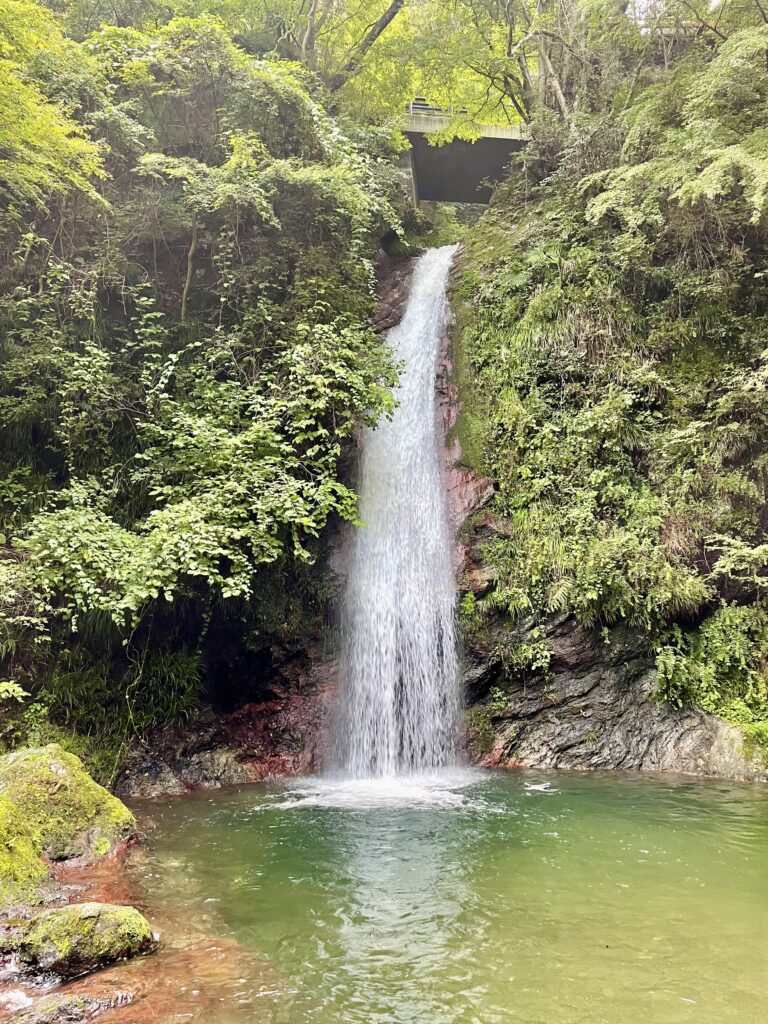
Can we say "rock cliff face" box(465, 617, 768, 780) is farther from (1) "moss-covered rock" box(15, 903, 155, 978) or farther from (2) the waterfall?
(1) "moss-covered rock" box(15, 903, 155, 978)

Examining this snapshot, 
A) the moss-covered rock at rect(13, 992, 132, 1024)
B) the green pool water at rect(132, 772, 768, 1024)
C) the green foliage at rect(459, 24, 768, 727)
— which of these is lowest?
the green pool water at rect(132, 772, 768, 1024)

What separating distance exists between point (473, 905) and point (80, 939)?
104 inches

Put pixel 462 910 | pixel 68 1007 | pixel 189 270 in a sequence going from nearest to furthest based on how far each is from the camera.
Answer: pixel 68 1007, pixel 462 910, pixel 189 270

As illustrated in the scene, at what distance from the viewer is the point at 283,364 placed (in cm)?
1075

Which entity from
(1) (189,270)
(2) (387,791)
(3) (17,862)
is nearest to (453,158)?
(1) (189,270)

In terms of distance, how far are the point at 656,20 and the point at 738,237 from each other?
5.48m

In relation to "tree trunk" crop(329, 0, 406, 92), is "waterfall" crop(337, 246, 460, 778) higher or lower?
lower

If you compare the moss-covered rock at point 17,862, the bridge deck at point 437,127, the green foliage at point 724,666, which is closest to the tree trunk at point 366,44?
the bridge deck at point 437,127

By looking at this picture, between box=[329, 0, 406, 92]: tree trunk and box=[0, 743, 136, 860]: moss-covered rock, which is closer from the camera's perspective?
box=[0, 743, 136, 860]: moss-covered rock

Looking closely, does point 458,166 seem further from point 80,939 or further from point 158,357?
point 80,939

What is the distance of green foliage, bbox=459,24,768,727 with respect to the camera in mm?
9312

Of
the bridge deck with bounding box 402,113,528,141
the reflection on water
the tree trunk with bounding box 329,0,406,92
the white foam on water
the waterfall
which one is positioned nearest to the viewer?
the reflection on water

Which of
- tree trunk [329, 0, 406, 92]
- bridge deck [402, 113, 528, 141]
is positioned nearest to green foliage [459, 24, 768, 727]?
bridge deck [402, 113, 528, 141]

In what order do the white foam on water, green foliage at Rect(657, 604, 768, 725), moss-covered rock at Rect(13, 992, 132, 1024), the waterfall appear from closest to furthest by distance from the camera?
1. moss-covered rock at Rect(13, 992, 132, 1024)
2. the white foam on water
3. green foliage at Rect(657, 604, 768, 725)
4. the waterfall
